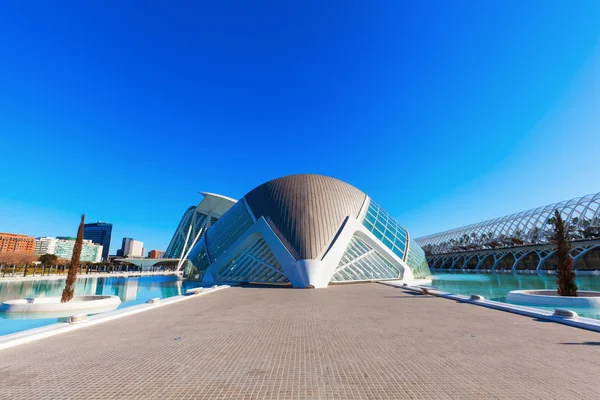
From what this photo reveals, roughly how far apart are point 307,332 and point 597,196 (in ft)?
257

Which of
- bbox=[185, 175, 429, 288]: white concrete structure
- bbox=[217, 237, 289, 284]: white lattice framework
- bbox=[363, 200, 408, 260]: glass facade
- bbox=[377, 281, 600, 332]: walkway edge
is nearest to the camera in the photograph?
bbox=[377, 281, 600, 332]: walkway edge

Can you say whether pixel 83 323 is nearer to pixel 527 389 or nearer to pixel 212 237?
pixel 527 389

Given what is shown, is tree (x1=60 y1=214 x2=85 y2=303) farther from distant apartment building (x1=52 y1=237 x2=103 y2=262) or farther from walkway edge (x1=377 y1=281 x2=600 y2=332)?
distant apartment building (x1=52 y1=237 x2=103 y2=262)

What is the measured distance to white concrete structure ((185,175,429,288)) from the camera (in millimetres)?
20531

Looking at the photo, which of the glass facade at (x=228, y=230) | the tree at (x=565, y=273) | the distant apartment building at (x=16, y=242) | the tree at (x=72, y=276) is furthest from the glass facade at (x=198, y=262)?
the distant apartment building at (x=16, y=242)

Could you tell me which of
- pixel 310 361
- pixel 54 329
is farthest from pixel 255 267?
pixel 310 361

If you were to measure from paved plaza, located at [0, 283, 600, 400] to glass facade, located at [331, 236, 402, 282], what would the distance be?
1383 centimetres

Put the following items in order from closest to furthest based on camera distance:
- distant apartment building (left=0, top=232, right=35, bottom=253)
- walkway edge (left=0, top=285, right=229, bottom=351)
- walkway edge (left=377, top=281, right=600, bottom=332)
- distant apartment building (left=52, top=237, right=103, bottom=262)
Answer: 1. walkway edge (left=0, top=285, right=229, bottom=351)
2. walkway edge (left=377, top=281, right=600, bottom=332)
3. distant apartment building (left=0, top=232, right=35, bottom=253)
4. distant apartment building (left=52, top=237, right=103, bottom=262)

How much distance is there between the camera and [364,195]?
28375 millimetres

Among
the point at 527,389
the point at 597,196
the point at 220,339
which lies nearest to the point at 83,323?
the point at 220,339

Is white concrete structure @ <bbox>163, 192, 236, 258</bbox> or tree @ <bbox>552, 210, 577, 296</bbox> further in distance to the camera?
white concrete structure @ <bbox>163, 192, 236, 258</bbox>

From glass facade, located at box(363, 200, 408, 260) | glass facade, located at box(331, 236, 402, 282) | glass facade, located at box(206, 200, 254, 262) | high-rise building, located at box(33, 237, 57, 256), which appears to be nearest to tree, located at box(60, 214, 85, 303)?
glass facade, located at box(206, 200, 254, 262)

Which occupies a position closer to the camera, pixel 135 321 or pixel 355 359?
pixel 355 359

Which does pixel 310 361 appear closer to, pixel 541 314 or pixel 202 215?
pixel 541 314
